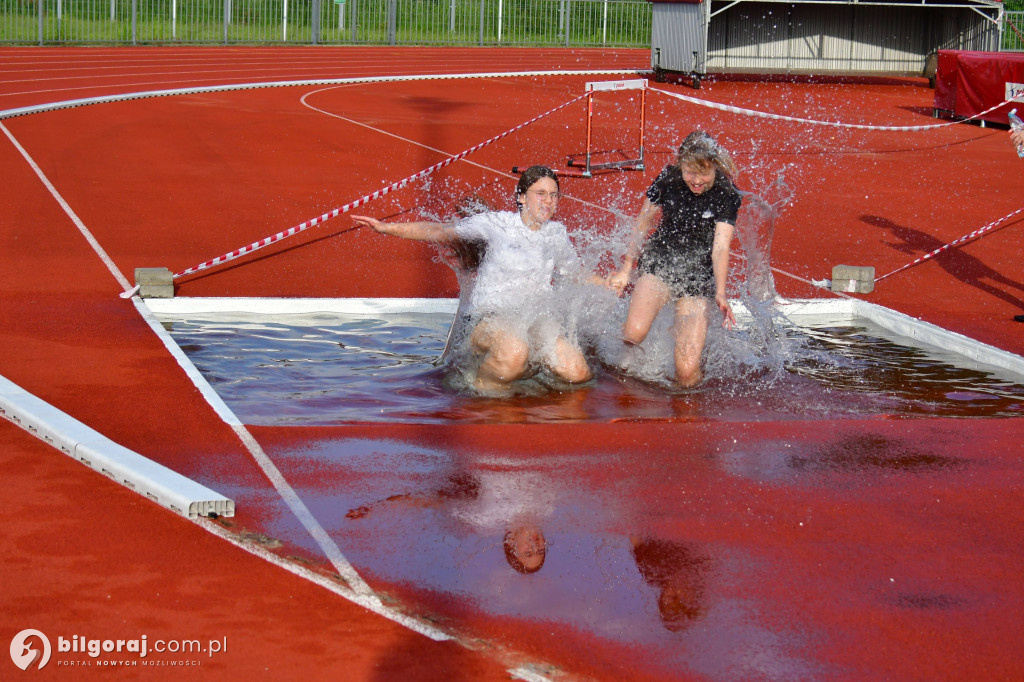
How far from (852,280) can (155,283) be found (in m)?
6.09

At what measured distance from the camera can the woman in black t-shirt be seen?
8031 mm

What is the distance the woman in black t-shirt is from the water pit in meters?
0.35

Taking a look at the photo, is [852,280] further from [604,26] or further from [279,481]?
[604,26]

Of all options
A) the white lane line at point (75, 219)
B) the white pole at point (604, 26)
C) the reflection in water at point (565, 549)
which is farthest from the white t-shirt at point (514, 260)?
the white pole at point (604, 26)

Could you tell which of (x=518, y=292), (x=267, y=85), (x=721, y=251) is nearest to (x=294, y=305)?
(x=518, y=292)

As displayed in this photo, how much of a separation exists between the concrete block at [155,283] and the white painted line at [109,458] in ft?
9.79

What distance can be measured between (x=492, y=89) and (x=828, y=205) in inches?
610

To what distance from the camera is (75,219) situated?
13516 mm

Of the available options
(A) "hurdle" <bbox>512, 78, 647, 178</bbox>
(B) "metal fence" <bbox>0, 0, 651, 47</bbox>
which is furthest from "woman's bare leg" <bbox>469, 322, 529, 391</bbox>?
(B) "metal fence" <bbox>0, 0, 651, 47</bbox>

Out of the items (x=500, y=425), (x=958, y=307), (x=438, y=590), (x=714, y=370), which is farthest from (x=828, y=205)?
(x=438, y=590)

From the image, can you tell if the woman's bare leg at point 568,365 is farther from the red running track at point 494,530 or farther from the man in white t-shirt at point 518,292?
the red running track at point 494,530

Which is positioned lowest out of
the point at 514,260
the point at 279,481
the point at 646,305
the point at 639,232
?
the point at 279,481

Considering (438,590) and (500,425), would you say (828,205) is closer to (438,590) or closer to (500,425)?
(500,425)

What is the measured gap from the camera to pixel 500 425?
7.01 m
